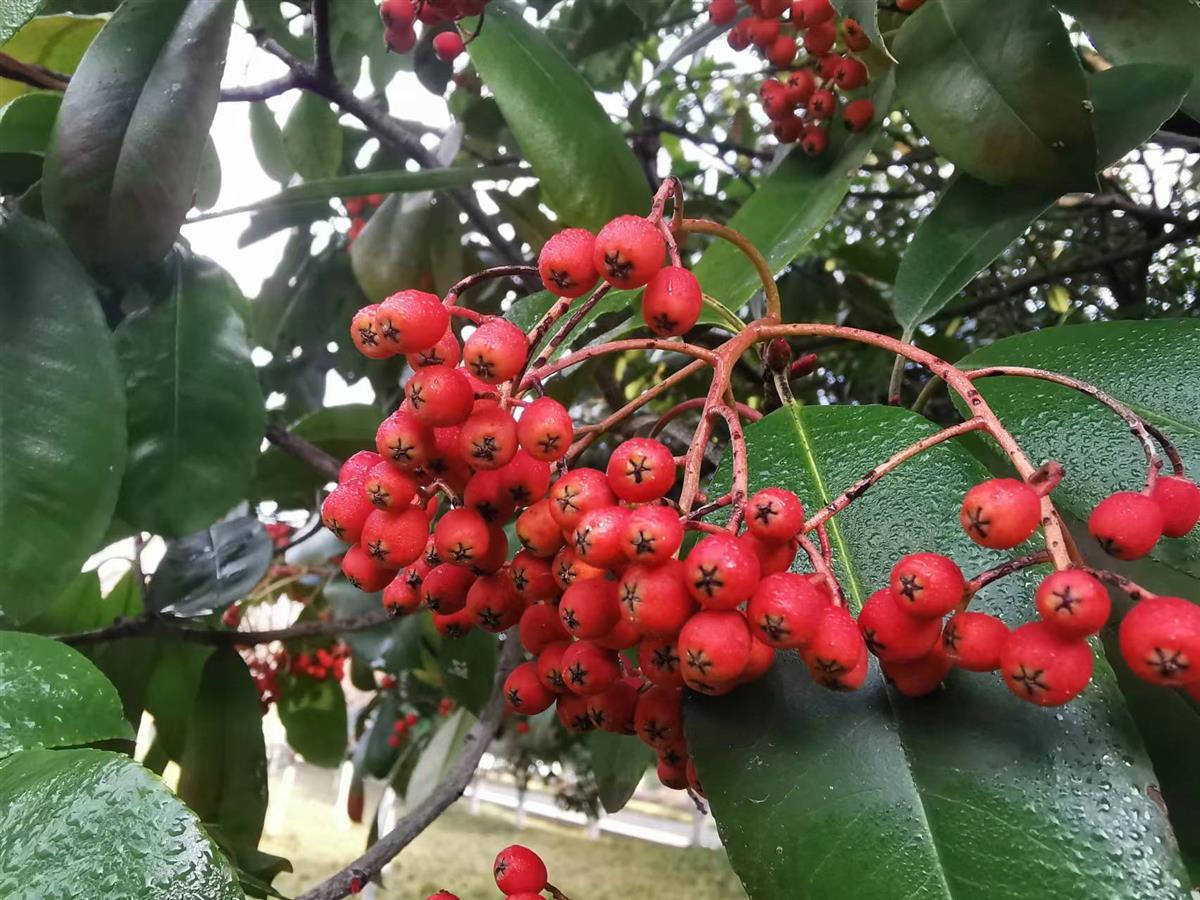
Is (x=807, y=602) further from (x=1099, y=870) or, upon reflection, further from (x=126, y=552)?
(x=126, y=552)

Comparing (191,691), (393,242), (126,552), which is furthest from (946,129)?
(126,552)

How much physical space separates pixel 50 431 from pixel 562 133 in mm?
526

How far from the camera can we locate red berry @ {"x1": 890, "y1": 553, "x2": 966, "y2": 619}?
35 cm

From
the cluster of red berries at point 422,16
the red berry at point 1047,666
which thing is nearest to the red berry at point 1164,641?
the red berry at point 1047,666

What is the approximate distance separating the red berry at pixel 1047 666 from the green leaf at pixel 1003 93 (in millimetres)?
431

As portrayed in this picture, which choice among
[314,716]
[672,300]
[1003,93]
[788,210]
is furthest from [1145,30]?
[314,716]

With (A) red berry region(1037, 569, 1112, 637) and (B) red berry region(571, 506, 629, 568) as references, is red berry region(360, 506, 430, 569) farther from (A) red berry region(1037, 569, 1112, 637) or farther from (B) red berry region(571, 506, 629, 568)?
(A) red berry region(1037, 569, 1112, 637)

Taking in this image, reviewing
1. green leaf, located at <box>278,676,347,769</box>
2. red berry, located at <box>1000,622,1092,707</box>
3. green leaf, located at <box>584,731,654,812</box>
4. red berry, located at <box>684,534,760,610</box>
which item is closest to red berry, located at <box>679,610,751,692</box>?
red berry, located at <box>684,534,760,610</box>

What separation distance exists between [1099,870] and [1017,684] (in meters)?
0.09

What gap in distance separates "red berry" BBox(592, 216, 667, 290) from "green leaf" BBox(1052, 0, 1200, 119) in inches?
20.0

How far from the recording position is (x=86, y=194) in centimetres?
73

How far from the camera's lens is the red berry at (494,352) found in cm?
43

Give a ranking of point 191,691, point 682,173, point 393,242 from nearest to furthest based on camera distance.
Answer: point 191,691 → point 393,242 → point 682,173

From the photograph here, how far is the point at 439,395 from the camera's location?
420mm
